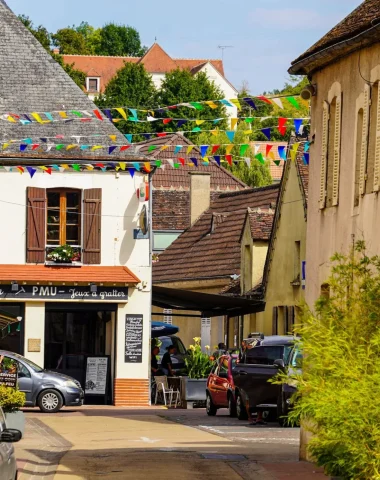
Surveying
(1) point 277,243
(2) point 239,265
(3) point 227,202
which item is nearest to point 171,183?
(3) point 227,202

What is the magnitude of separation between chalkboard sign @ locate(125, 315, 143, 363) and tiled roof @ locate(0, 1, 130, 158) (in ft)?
15.5

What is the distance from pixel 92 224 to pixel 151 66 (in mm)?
92481

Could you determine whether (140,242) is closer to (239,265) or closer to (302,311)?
(239,265)

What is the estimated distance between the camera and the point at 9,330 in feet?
112

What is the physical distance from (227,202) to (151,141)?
15713 mm

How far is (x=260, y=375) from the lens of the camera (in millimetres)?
28859

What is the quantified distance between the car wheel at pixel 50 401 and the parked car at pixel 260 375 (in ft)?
17.3

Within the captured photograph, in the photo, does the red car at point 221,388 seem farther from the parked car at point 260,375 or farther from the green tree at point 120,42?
the green tree at point 120,42

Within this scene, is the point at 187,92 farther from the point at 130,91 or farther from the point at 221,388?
the point at 221,388

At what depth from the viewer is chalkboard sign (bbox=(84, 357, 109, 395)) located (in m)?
37.1

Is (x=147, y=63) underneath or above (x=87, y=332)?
above

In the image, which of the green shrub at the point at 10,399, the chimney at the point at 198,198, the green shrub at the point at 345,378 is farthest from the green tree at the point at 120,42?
the green shrub at the point at 345,378

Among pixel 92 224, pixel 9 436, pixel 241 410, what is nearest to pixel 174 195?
pixel 92 224

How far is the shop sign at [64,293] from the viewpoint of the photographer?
120 feet
